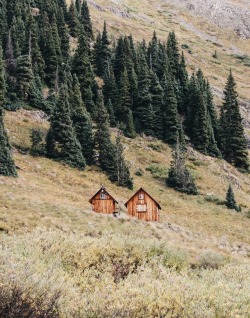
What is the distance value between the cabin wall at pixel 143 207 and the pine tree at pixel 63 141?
615 inches

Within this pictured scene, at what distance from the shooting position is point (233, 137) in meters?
89.4

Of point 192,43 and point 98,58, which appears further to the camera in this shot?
point 192,43

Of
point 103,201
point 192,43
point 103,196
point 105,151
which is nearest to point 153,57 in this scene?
point 105,151

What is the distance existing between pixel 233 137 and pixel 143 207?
48049mm

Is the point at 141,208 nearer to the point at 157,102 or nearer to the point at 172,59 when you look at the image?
the point at 157,102

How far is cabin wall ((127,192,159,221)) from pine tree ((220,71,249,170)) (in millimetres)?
43882

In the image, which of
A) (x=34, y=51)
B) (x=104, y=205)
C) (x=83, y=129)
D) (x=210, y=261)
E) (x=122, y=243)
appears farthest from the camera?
(x=34, y=51)

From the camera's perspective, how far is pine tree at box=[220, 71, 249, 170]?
3432 inches

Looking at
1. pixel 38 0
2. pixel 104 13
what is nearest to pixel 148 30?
pixel 104 13

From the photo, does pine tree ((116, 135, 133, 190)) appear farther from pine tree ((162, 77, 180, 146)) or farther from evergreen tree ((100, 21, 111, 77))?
evergreen tree ((100, 21, 111, 77))

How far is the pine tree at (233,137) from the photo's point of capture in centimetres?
8717

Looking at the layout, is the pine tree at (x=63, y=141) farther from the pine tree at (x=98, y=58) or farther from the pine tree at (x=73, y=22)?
the pine tree at (x=73, y=22)

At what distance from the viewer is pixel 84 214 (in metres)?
37.5

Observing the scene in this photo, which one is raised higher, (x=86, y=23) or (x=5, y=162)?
(x=86, y=23)
